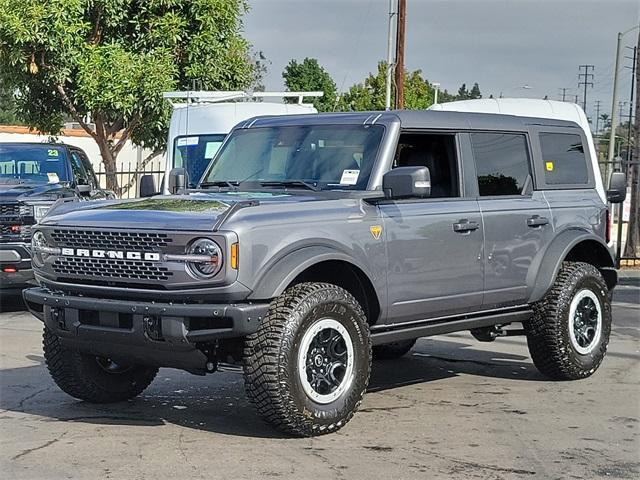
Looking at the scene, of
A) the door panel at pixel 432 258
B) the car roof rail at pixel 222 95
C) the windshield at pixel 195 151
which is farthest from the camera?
the car roof rail at pixel 222 95

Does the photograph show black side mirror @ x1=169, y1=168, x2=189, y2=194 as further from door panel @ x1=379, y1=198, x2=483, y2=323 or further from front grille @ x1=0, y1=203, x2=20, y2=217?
front grille @ x1=0, y1=203, x2=20, y2=217

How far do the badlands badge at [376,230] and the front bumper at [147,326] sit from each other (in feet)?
3.41

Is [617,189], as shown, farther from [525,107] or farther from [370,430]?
[525,107]

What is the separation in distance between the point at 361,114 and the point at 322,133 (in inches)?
12.3

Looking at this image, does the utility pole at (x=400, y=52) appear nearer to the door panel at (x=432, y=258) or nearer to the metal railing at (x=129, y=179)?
the metal railing at (x=129, y=179)

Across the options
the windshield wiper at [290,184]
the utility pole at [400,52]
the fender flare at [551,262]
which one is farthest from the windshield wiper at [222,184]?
the utility pole at [400,52]

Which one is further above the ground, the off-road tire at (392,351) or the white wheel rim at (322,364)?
the white wheel rim at (322,364)

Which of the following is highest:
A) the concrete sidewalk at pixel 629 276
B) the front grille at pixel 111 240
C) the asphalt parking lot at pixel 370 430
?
the front grille at pixel 111 240

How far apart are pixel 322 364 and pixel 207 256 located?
103cm

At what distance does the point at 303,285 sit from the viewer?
6.36m

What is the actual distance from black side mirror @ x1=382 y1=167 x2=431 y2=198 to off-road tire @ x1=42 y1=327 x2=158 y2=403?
7.44ft

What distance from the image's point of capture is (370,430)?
258 inches

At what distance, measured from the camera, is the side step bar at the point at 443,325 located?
697cm

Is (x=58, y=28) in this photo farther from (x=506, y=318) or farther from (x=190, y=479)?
(x=190, y=479)
